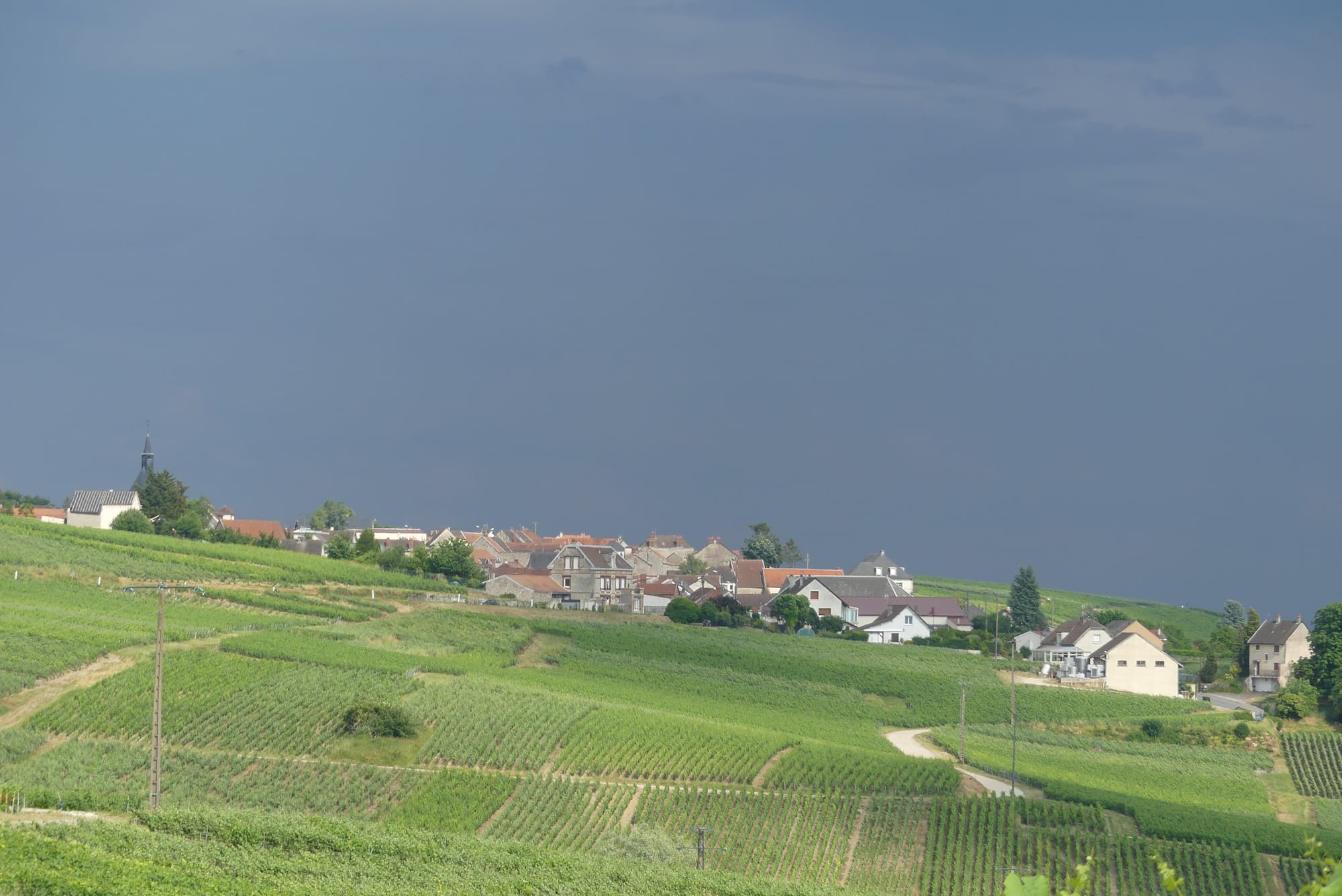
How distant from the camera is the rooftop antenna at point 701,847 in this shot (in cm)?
3675

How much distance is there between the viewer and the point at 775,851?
3862 centimetres

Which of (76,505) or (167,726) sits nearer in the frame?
(167,726)

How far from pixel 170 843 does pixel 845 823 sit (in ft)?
73.7

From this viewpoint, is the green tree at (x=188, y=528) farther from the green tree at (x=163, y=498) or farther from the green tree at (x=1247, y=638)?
the green tree at (x=1247, y=638)

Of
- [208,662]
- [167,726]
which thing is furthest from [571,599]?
[167,726]

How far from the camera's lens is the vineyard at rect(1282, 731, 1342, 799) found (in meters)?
55.2

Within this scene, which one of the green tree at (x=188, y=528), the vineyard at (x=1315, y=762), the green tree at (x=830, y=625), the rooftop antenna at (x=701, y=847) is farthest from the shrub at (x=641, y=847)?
the green tree at (x=188, y=528)

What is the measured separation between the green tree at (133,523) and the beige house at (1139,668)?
71195 millimetres

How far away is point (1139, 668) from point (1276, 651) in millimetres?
8838

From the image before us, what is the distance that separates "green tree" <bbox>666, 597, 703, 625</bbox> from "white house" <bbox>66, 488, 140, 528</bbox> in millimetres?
44401

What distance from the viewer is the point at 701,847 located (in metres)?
37.1

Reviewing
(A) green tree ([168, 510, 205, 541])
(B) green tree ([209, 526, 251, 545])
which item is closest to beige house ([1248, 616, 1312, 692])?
(B) green tree ([209, 526, 251, 545])

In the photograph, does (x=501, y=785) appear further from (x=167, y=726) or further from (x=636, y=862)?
(x=167, y=726)

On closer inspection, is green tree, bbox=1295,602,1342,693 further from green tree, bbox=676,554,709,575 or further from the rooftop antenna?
green tree, bbox=676,554,709,575
